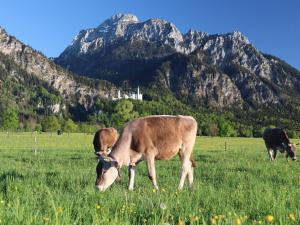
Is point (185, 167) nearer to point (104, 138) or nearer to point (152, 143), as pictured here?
point (152, 143)

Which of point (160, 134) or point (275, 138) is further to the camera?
point (275, 138)

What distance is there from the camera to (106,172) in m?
11.1

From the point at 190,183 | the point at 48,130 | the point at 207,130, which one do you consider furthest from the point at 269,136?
the point at 48,130

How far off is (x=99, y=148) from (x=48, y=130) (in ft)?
494

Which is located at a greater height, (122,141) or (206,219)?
Answer: (122,141)

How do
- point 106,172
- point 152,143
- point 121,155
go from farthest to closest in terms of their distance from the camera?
1. point 152,143
2. point 121,155
3. point 106,172

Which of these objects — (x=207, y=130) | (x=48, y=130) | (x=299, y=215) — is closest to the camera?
(x=299, y=215)

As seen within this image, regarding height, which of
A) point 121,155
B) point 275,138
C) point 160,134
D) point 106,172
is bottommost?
point 106,172

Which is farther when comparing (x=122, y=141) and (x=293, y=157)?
(x=293, y=157)

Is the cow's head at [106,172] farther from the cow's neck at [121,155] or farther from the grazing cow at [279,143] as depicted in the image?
the grazing cow at [279,143]

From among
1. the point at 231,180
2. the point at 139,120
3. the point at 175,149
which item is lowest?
the point at 231,180

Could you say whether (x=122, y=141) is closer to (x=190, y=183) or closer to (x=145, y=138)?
(x=145, y=138)

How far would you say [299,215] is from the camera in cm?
652

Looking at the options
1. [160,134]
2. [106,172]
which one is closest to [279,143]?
[160,134]
